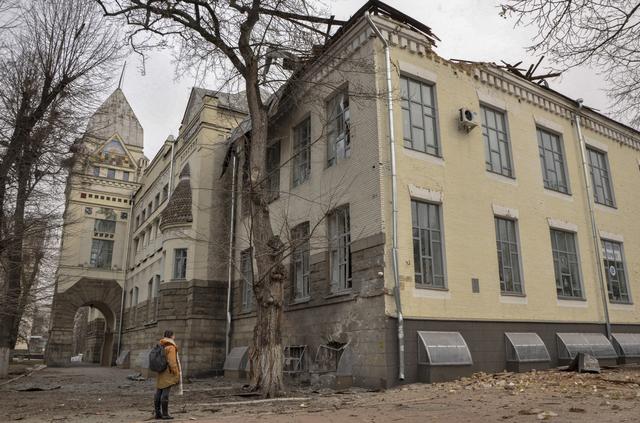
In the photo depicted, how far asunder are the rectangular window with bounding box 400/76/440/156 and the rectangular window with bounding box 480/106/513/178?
2145mm

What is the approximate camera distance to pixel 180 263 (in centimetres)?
2139

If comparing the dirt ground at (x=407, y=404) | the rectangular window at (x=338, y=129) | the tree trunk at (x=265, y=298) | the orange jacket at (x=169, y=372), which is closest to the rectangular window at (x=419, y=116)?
the rectangular window at (x=338, y=129)

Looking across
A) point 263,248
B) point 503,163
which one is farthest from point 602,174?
point 263,248

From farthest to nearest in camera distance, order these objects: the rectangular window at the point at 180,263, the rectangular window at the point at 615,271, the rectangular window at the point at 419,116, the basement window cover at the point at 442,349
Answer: the rectangular window at the point at 180,263 → the rectangular window at the point at 615,271 → the rectangular window at the point at 419,116 → the basement window cover at the point at 442,349

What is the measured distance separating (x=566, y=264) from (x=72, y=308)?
29811mm

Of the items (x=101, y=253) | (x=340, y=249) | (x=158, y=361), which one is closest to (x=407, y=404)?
(x=158, y=361)

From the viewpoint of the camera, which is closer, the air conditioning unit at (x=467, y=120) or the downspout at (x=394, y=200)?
the downspout at (x=394, y=200)

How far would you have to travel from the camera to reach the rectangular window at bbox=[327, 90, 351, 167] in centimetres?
1462

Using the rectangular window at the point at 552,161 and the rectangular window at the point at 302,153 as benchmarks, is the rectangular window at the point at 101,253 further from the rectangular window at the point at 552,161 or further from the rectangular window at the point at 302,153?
the rectangular window at the point at 552,161

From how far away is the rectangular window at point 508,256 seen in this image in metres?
14.4

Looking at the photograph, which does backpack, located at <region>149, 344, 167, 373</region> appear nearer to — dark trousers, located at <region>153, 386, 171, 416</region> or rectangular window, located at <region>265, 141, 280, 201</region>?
dark trousers, located at <region>153, 386, 171, 416</region>

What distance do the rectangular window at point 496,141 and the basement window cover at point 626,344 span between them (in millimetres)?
6411

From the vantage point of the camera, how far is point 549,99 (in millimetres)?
17812

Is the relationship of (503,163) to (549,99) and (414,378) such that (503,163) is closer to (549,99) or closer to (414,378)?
(549,99)
